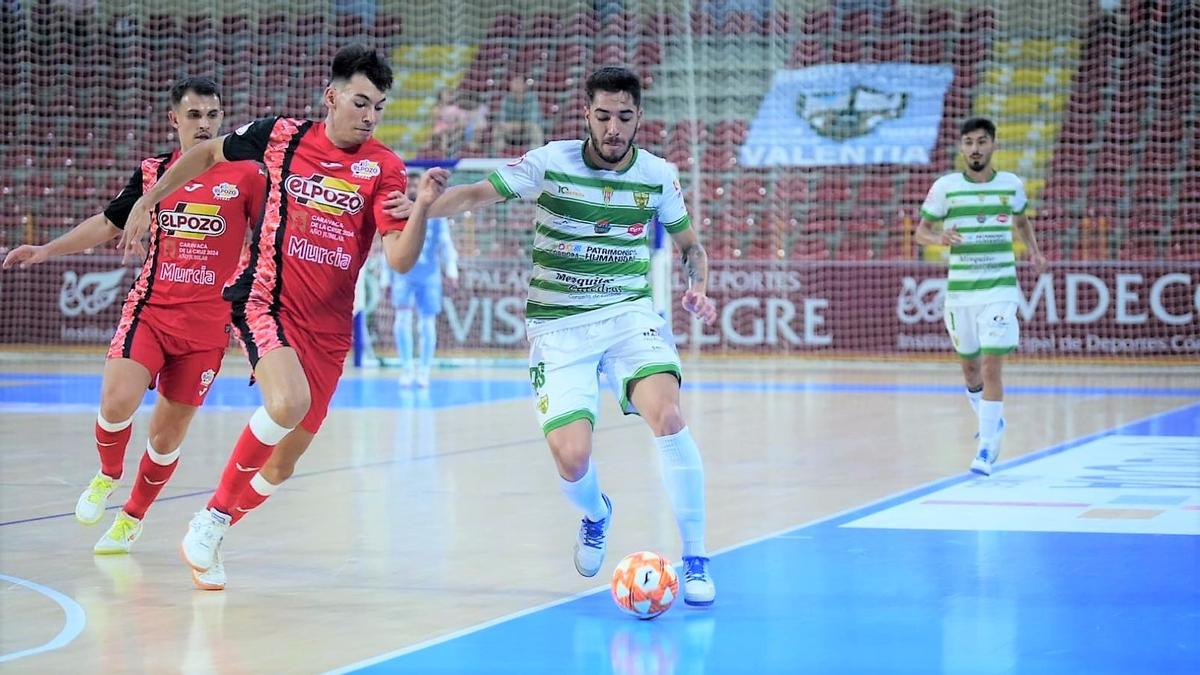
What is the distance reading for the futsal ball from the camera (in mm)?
4664

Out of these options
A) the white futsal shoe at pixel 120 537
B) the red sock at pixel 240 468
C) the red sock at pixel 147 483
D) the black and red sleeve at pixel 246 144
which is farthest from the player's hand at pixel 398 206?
the white futsal shoe at pixel 120 537

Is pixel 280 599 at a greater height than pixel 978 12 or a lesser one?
lesser

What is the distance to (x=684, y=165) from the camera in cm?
2186

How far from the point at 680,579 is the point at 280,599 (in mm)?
1407

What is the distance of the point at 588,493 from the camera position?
17.3 ft

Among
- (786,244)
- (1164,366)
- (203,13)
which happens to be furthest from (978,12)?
(203,13)

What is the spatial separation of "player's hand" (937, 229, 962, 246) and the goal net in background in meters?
10.2

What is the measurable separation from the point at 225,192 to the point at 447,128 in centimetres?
1540

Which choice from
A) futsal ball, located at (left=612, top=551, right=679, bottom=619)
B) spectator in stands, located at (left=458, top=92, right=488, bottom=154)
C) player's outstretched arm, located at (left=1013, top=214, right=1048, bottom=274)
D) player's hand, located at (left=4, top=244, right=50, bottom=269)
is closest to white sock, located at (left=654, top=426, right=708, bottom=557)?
futsal ball, located at (left=612, top=551, right=679, bottom=619)

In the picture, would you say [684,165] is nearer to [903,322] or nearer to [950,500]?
[903,322]

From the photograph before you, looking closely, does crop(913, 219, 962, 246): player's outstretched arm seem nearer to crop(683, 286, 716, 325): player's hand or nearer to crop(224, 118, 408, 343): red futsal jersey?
crop(683, 286, 716, 325): player's hand

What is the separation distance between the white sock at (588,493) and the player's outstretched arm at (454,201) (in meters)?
0.98

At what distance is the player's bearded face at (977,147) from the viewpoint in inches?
354

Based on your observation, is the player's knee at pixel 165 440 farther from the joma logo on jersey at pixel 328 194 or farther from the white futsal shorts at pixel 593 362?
the white futsal shorts at pixel 593 362
